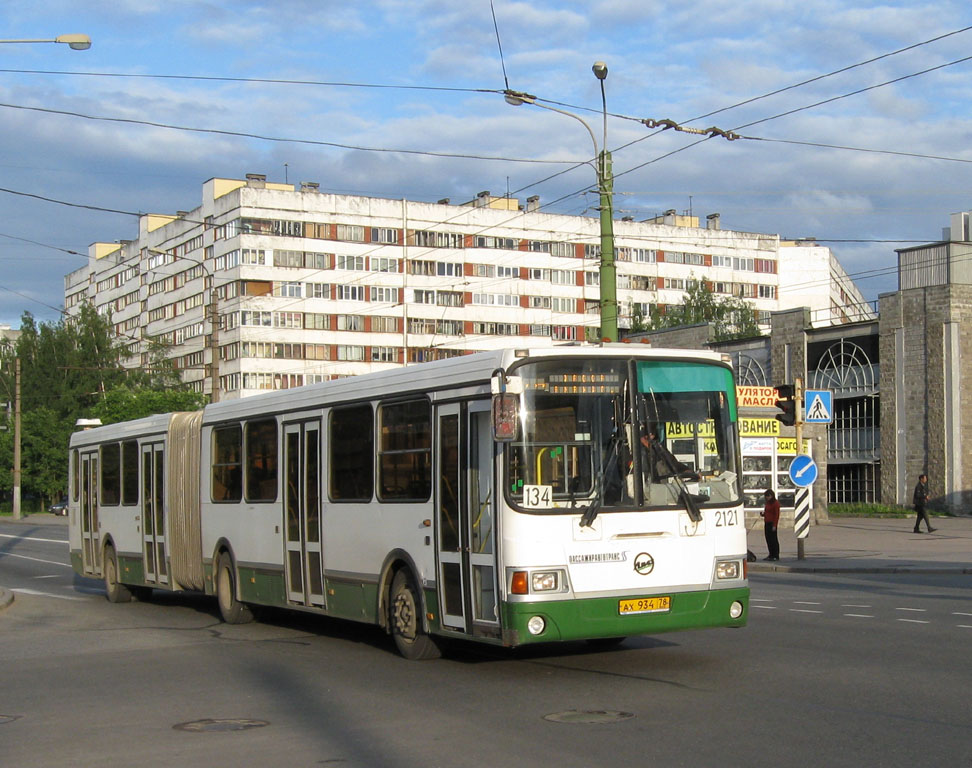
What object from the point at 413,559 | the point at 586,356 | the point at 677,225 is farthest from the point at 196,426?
the point at 677,225

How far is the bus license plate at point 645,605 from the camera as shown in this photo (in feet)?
35.4

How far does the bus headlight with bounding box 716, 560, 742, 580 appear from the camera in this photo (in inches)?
443

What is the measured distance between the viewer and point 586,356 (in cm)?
1104

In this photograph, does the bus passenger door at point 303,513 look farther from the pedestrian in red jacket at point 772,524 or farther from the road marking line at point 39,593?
the pedestrian in red jacket at point 772,524

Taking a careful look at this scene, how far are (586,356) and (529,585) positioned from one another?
6.59 feet

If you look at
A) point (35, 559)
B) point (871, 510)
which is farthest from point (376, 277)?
point (35, 559)

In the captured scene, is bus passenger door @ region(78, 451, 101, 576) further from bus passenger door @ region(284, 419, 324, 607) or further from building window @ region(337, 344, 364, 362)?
building window @ region(337, 344, 364, 362)

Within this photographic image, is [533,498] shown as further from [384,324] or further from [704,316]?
[384,324]

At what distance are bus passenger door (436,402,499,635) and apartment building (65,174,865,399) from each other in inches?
2932

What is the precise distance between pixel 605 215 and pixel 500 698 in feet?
42.5

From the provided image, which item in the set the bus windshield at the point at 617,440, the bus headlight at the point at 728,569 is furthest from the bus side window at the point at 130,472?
the bus headlight at the point at 728,569

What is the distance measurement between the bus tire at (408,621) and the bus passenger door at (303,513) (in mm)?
1887

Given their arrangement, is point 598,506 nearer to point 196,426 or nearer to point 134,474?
point 196,426

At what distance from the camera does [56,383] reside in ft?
319
